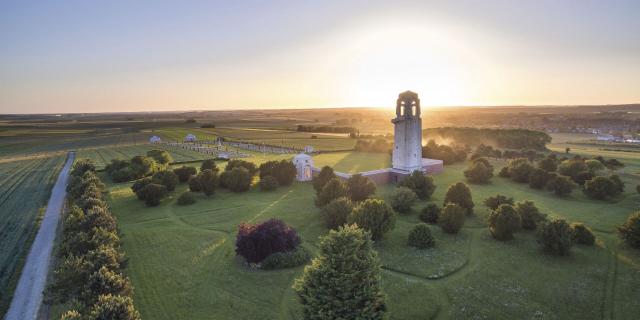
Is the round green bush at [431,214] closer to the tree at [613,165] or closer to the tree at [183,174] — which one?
the tree at [183,174]

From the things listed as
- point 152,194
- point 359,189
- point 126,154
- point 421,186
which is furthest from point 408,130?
point 126,154

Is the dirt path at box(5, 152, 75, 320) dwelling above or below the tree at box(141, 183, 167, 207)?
below

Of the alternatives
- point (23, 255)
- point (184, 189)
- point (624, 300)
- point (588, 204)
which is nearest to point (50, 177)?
point (184, 189)

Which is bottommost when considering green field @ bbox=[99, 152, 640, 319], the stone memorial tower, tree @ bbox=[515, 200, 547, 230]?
green field @ bbox=[99, 152, 640, 319]

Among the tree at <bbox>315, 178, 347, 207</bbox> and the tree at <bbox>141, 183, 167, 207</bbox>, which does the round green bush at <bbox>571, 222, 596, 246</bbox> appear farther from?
the tree at <bbox>141, 183, 167, 207</bbox>

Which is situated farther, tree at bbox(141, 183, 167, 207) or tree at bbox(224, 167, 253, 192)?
tree at bbox(224, 167, 253, 192)

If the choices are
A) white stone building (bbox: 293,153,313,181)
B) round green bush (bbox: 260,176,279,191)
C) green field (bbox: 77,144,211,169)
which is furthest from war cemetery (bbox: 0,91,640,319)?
green field (bbox: 77,144,211,169)
